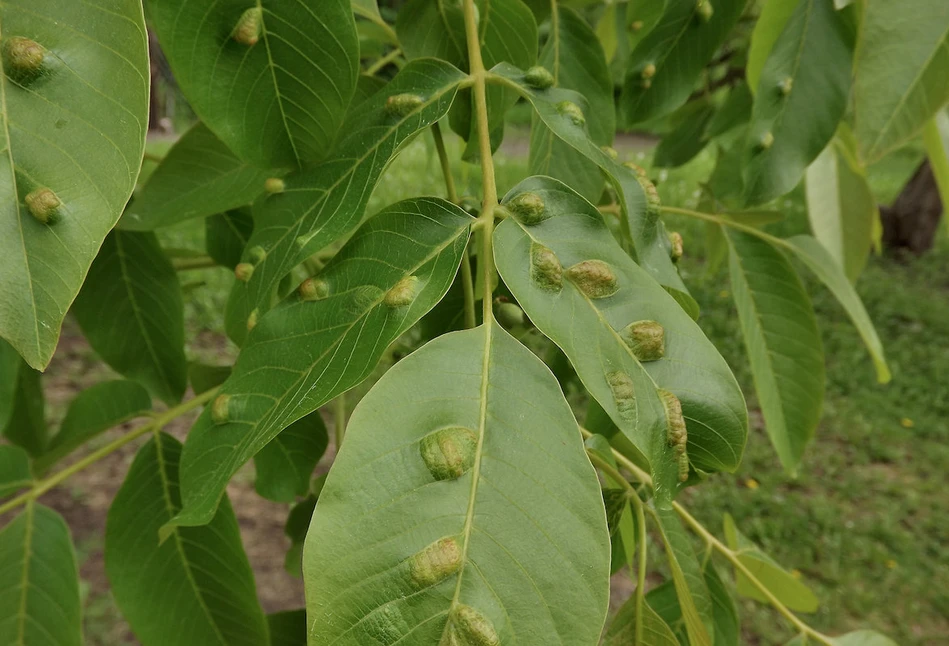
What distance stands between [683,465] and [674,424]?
0.12 feet

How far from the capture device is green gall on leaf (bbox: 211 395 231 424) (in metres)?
0.56

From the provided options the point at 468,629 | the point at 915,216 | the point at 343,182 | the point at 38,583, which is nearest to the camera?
the point at 468,629

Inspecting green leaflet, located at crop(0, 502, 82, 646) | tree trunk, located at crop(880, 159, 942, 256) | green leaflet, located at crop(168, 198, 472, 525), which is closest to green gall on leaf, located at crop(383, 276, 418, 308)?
green leaflet, located at crop(168, 198, 472, 525)

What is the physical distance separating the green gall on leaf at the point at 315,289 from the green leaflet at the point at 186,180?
0.30m

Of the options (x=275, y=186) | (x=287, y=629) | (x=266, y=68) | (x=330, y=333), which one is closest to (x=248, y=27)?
(x=266, y=68)

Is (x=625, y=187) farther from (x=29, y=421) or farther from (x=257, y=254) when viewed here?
(x=29, y=421)

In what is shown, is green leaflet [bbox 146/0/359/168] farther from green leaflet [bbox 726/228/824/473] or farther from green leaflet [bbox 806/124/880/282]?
green leaflet [bbox 806/124/880/282]

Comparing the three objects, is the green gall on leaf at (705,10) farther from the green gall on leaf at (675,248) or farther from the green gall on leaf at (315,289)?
the green gall on leaf at (315,289)

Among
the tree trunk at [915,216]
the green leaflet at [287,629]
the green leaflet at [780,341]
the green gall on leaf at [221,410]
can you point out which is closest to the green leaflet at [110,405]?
the green leaflet at [287,629]

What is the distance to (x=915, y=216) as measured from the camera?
20.2 feet

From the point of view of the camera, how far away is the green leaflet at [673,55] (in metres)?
0.85

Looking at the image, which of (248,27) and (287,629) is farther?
(287,629)

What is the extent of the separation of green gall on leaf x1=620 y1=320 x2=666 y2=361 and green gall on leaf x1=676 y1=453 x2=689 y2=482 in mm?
69

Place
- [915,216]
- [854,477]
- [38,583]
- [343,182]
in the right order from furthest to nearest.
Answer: [915,216] → [854,477] → [38,583] → [343,182]
